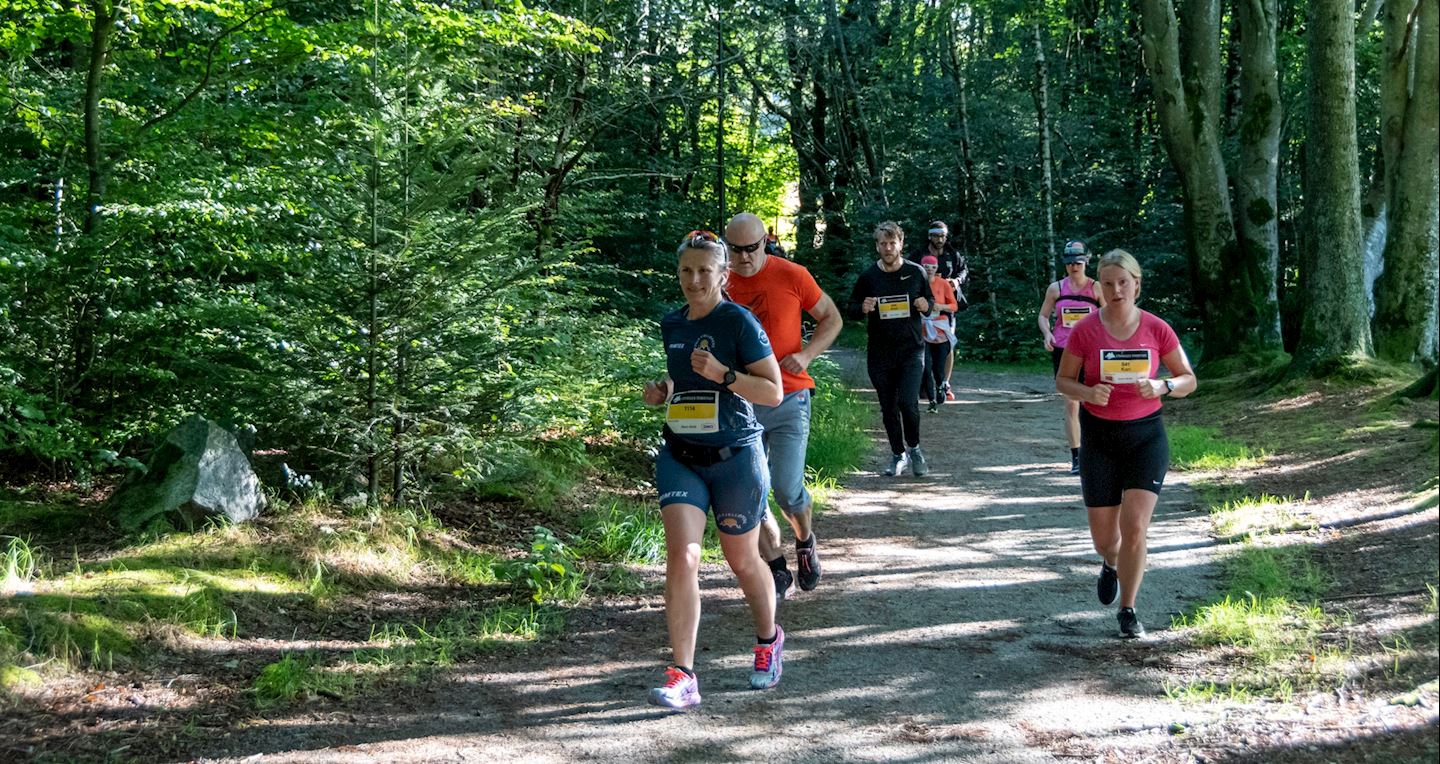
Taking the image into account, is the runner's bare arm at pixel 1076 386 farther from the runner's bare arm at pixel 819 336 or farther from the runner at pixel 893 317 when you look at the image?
the runner at pixel 893 317

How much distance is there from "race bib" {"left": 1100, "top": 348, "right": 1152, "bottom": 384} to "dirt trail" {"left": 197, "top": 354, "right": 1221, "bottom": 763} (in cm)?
130

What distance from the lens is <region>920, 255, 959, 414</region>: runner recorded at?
46.1 feet

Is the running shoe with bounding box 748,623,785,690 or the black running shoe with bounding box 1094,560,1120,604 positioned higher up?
the black running shoe with bounding box 1094,560,1120,604

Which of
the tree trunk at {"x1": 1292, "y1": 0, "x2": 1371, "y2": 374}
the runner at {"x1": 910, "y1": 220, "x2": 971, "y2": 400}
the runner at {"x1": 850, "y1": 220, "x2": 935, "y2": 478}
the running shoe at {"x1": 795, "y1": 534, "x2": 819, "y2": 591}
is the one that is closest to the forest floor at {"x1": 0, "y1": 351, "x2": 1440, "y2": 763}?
the running shoe at {"x1": 795, "y1": 534, "x2": 819, "y2": 591}

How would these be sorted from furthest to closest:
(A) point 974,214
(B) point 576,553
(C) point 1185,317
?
(A) point 974,214, (C) point 1185,317, (B) point 576,553

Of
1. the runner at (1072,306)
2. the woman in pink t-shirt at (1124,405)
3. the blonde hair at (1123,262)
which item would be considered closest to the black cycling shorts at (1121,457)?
the woman in pink t-shirt at (1124,405)

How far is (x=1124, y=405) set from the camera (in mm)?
5988

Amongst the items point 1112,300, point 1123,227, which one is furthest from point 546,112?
point 1123,227

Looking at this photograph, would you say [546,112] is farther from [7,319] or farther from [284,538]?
[284,538]

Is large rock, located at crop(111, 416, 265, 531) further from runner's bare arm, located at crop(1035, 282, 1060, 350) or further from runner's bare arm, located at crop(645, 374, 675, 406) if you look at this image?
runner's bare arm, located at crop(1035, 282, 1060, 350)

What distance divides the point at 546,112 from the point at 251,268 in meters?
9.53

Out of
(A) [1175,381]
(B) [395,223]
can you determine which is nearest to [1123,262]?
(A) [1175,381]

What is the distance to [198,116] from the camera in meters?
9.87

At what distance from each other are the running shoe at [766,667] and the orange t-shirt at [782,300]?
1.72 m
